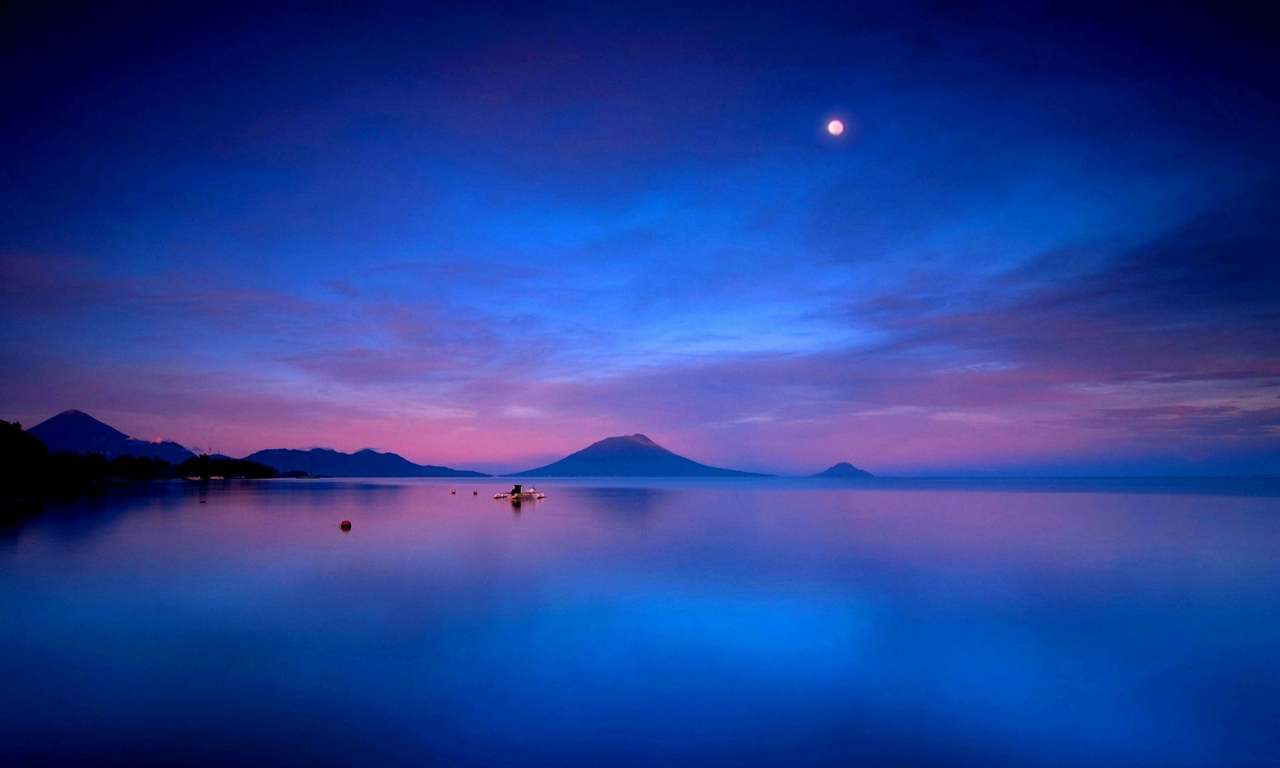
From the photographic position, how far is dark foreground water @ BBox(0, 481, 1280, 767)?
375 inches

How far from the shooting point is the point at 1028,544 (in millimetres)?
33625

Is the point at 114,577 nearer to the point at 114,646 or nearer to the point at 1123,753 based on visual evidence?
the point at 114,646

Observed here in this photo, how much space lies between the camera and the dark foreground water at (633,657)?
9.52 meters

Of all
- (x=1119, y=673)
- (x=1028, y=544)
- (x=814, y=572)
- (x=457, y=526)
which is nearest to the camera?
(x=1119, y=673)

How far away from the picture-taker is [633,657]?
14008 millimetres

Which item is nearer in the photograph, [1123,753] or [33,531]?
[1123,753]

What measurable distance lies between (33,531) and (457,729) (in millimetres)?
40783

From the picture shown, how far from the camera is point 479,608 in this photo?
60.6ft

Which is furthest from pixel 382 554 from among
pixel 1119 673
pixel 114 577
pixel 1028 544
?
pixel 1028 544

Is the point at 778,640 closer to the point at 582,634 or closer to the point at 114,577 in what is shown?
the point at 582,634

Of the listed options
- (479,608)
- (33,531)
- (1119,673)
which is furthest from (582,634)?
(33,531)

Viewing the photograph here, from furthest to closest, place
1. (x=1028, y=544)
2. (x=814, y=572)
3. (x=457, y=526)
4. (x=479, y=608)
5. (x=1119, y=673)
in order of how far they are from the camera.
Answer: (x=457, y=526), (x=1028, y=544), (x=814, y=572), (x=479, y=608), (x=1119, y=673)

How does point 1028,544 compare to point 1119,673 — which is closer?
point 1119,673

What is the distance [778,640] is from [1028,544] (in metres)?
25.7
